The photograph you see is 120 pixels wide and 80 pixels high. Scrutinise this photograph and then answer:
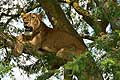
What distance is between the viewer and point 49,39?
7.39 meters

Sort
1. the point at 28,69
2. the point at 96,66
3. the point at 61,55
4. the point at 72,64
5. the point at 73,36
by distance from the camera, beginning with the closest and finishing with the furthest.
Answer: the point at 72,64 → the point at 96,66 → the point at 61,55 → the point at 73,36 → the point at 28,69

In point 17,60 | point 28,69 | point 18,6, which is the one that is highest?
point 18,6

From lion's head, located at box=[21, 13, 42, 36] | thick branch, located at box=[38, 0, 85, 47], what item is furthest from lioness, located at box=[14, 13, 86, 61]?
thick branch, located at box=[38, 0, 85, 47]

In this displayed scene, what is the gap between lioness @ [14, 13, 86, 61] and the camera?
6984mm

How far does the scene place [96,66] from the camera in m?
5.61

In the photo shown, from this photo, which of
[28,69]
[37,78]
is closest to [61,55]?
[37,78]

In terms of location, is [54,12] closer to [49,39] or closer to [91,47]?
[49,39]

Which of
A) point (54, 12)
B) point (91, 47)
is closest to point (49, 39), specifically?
point (54, 12)

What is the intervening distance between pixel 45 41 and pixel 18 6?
2115 mm

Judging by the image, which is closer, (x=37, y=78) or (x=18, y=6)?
(x=37, y=78)

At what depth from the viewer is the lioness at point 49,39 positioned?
698cm

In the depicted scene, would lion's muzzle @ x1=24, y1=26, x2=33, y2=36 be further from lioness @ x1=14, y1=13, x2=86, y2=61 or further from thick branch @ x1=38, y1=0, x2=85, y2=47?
thick branch @ x1=38, y1=0, x2=85, y2=47

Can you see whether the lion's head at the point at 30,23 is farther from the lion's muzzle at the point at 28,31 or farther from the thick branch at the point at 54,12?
the thick branch at the point at 54,12

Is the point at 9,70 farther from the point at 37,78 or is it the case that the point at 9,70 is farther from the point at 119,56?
the point at 119,56
